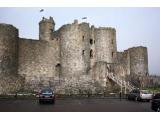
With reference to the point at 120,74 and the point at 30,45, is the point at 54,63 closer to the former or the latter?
the point at 30,45

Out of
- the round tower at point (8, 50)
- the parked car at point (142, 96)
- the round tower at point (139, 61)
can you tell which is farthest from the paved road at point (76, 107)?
the round tower at point (139, 61)

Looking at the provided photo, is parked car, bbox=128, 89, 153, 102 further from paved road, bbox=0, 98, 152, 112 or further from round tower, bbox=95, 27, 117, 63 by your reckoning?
round tower, bbox=95, 27, 117, 63

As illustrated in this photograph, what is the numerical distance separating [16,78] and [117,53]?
69.7 ft

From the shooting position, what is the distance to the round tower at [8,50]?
156 ft

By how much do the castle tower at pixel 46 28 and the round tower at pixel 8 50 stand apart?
9.27 meters

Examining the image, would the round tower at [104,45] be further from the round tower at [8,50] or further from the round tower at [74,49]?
the round tower at [8,50]

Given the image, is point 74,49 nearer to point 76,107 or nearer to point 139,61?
point 139,61

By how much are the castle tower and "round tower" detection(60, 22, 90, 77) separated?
368cm

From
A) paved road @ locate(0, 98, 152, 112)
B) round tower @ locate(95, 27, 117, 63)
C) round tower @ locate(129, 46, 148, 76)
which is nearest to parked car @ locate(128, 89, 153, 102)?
paved road @ locate(0, 98, 152, 112)

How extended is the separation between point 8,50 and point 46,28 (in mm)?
11851

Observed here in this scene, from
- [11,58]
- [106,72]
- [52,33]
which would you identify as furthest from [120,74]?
[11,58]

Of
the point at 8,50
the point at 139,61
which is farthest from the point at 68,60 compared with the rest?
the point at 139,61

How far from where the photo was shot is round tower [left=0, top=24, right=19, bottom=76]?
1875 inches

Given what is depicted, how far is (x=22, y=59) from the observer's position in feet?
173
